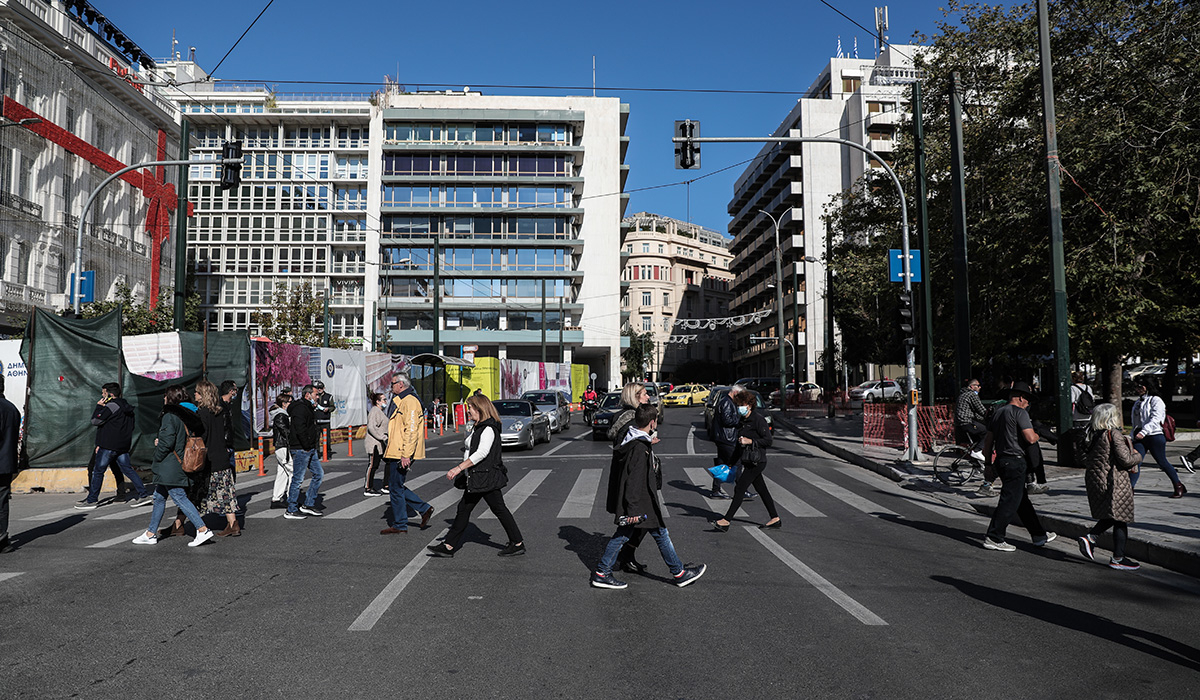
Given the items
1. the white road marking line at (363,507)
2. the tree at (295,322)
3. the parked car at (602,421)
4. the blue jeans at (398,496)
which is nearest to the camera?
the blue jeans at (398,496)

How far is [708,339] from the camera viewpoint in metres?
105

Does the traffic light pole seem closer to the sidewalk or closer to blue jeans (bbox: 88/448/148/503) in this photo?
the sidewalk

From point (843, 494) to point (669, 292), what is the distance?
91.4 meters

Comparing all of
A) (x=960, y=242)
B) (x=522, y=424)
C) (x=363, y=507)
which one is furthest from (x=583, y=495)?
(x=522, y=424)

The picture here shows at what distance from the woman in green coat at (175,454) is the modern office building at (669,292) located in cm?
8869

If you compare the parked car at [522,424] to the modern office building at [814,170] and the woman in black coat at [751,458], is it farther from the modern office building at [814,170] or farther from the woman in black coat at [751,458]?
the modern office building at [814,170]

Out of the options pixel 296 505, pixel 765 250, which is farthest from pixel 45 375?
pixel 765 250

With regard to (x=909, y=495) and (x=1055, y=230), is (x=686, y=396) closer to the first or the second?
(x=909, y=495)

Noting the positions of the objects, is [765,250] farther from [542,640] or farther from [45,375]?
[542,640]

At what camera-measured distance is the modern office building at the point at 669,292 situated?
332ft

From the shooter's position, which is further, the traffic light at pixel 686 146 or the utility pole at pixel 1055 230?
the traffic light at pixel 686 146

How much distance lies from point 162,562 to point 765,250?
261ft

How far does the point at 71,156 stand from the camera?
41.1 metres

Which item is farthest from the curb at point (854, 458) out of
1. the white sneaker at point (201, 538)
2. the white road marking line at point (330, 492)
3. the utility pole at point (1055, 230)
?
the white sneaker at point (201, 538)
